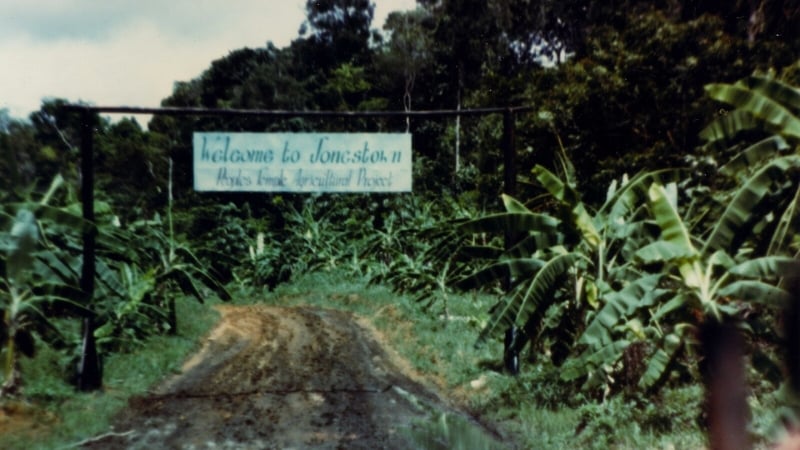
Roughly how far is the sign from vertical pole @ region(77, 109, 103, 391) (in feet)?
3.97

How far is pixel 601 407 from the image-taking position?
6.91 meters

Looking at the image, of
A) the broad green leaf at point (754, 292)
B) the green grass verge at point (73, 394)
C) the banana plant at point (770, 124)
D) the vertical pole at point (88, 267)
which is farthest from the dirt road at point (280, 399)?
the banana plant at point (770, 124)

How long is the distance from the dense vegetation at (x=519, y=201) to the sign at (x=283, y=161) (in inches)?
49.7

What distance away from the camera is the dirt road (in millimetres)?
7059

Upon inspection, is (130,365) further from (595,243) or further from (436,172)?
(436,172)

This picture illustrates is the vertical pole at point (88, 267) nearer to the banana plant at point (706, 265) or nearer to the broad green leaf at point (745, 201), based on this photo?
the banana plant at point (706, 265)

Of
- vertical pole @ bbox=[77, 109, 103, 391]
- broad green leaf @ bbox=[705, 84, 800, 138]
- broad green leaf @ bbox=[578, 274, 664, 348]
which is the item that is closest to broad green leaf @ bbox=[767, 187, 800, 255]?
broad green leaf @ bbox=[705, 84, 800, 138]

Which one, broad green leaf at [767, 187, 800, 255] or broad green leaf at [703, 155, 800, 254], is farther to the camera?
broad green leaf at [767, 187, 800, 255]

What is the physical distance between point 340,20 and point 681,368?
25.8 metres

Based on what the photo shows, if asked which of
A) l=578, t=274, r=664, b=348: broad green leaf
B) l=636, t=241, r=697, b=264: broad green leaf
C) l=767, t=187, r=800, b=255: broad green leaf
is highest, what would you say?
l=767, t=187, r=800, b=255: broad green leaf

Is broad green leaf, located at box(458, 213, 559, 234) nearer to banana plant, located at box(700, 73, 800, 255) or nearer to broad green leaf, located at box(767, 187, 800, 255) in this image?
banana plant, located at box(700, 73, 800, 255)

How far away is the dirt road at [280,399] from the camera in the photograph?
7059 mm

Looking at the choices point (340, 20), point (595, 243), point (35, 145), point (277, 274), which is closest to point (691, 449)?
point (595, 243)

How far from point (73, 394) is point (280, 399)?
2.16 metres
